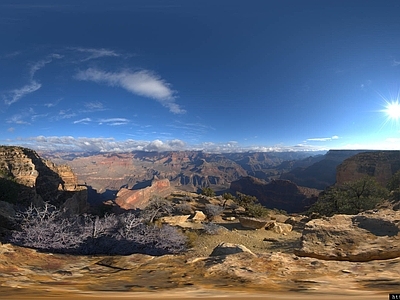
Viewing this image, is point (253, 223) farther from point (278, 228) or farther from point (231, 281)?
point (231, 281)

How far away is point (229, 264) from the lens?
371 centimetres

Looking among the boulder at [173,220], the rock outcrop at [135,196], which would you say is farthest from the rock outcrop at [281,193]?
the boulder at [173,220]

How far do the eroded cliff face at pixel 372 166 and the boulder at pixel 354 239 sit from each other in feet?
219

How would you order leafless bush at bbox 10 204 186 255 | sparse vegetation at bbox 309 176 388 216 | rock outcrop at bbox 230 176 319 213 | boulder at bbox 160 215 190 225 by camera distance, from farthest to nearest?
rock outcrop at bbox 230 176 319 213, sparse vegetation at bbox 309 176 388 216, boulder at bbox 160 215 190 225, leafless bush at bbox 10 204 186 255

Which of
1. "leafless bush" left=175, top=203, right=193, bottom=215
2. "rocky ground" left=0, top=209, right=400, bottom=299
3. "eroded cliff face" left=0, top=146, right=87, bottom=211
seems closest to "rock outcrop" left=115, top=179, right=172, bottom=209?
"eroded cliff face" left=0, top=146, right=87, bottom=211

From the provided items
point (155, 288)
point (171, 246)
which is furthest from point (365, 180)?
Answer: point (155, 288)

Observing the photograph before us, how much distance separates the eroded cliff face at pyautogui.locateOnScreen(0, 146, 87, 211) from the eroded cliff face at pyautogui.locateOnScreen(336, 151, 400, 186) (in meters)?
67.1

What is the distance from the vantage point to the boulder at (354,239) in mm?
4711

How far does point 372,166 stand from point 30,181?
255ft

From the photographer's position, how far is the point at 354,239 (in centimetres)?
532

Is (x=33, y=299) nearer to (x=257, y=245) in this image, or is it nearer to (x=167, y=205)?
(x=257, y=245)

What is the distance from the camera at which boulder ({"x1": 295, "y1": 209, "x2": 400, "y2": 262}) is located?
4.71 meters

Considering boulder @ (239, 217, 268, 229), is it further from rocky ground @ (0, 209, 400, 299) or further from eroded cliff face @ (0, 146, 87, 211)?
eroded cliff face @ (0, 146, 87, 211)

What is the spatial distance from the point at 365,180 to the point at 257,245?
16.5 m
